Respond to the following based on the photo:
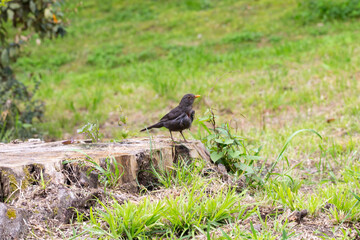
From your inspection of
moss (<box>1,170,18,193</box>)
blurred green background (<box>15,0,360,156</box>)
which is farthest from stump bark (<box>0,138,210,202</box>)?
blurred green background (<box>15,0,360,156</box>)

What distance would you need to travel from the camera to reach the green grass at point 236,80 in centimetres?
341

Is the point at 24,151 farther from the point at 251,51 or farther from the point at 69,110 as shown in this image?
the point at 251,51

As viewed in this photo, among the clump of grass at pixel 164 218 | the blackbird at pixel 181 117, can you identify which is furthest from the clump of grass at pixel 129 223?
the blackbird at pixel 181 117

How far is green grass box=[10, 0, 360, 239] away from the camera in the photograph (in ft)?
11.2

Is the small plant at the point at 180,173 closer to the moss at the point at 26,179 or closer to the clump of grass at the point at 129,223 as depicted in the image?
the clump of grass at the point at 129,223

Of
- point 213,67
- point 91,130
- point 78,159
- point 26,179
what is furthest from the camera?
point 213,67

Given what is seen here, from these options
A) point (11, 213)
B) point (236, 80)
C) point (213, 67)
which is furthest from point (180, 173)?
point (213, 67)

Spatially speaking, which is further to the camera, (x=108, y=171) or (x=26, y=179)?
(x=108, y=171)

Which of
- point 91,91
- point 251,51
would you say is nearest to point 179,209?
point 91,91

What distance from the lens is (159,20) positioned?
1566cm

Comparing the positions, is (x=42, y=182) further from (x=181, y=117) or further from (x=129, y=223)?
(x=181, y=117)

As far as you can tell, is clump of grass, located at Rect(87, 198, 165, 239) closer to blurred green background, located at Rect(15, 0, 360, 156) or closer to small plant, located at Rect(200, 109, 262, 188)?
small plant, located at Rect(200, 109, 262, 188)

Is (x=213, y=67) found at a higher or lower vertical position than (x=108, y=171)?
lower

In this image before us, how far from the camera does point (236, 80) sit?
27.4 feet
